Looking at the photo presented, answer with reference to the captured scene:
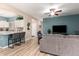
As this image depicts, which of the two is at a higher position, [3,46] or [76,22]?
[76,22]

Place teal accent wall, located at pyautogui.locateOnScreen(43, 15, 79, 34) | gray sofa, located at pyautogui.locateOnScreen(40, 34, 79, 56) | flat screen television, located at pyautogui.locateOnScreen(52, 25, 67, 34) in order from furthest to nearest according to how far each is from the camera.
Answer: flat screen television, located at pyautogui.locateOnScreen(52, 25, 67, 34)
teal accent wall, located at pyautogui.locateOnScreen(43, 15, 79, 34)
gray sofa, located at pyautogui.locateOnScreen(40, 34, 79, 56)

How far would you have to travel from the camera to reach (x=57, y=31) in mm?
10250

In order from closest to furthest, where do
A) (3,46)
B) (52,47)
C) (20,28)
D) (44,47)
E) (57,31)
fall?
1. (52,47)
2. (44,47)
3. (3,46)
4. (20,28)
5. (57,31)

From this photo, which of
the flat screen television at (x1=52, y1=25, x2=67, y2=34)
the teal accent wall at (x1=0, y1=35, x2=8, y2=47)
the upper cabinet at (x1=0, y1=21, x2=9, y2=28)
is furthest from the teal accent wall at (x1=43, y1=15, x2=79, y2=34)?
the teal accent wall at (x1=0, y1=35, x2=8, y2=47)

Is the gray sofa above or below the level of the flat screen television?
below

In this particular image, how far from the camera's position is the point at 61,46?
13.4ft

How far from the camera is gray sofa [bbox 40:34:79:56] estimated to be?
376 centimetres

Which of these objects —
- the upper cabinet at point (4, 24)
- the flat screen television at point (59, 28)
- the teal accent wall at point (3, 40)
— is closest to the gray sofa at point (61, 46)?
the teal accent wall at point (3, 40)

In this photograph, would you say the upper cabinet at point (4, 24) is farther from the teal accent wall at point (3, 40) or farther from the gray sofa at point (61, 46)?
the gray sofa at point (61, 46)

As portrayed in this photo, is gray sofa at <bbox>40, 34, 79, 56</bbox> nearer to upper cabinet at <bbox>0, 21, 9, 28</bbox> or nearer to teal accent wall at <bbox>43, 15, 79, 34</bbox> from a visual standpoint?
upper cabinet at <bbox>0, 21, 9, 28</bbox>

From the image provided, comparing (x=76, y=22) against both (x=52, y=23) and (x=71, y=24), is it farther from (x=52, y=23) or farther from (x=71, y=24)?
(x=52, y=23)

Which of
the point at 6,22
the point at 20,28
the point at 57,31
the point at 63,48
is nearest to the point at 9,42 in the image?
the point at 20,28

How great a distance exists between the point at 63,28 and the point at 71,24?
2.70 feet

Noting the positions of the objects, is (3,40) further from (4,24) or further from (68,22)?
(68,22)
